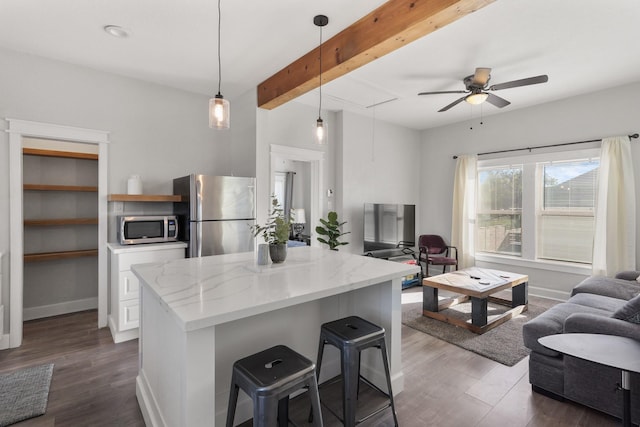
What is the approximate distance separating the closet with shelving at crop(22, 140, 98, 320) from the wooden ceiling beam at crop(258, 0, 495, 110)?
285 cm

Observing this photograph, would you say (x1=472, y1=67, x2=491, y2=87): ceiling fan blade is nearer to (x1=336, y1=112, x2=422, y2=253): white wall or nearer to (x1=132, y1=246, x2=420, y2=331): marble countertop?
(x1=336, y1=112, x2=422, y2=253): white wall

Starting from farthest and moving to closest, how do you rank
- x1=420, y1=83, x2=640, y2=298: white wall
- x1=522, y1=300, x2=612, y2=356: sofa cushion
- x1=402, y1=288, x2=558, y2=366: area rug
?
x1=420, y1=83, x2=640, y2=298: white wall → x1=402, y1=288, x2=558, y2=366: area rug → x1=522, y1=300, x2=612, y2=356: sofa cushion

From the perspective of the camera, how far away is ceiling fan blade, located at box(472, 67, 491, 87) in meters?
3.26

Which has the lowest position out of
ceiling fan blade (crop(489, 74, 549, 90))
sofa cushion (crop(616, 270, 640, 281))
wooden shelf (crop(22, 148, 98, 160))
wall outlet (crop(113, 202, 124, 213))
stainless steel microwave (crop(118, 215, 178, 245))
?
sofa cushion (crop(616, 270, 640, 281))

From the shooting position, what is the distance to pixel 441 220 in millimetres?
6043

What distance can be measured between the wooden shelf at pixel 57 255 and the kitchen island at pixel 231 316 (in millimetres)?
2525

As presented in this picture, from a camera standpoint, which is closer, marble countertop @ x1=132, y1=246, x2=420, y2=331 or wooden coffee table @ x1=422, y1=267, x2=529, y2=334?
marble countertop @ x1=132, y1=246, x2=420, y2=331

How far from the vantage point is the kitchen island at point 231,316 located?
132 centimetres

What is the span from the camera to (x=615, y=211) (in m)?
4.00

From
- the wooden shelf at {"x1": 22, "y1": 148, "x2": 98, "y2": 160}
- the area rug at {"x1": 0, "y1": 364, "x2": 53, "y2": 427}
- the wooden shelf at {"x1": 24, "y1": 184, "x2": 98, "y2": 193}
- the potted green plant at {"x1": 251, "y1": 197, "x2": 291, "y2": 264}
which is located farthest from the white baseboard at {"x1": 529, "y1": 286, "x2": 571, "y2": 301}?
the wooden shelf at {"x1": 22, "y1": 148, "x2": 98, "y2": 160}

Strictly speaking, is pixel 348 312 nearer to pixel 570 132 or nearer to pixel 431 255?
pixel 431 255

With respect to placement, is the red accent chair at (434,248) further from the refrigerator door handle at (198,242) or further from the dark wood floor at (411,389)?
the refrigerator door handle at (198,242)

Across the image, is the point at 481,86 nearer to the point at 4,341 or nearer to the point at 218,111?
the point at 218,111

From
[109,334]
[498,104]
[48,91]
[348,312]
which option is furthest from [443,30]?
[109,334]
